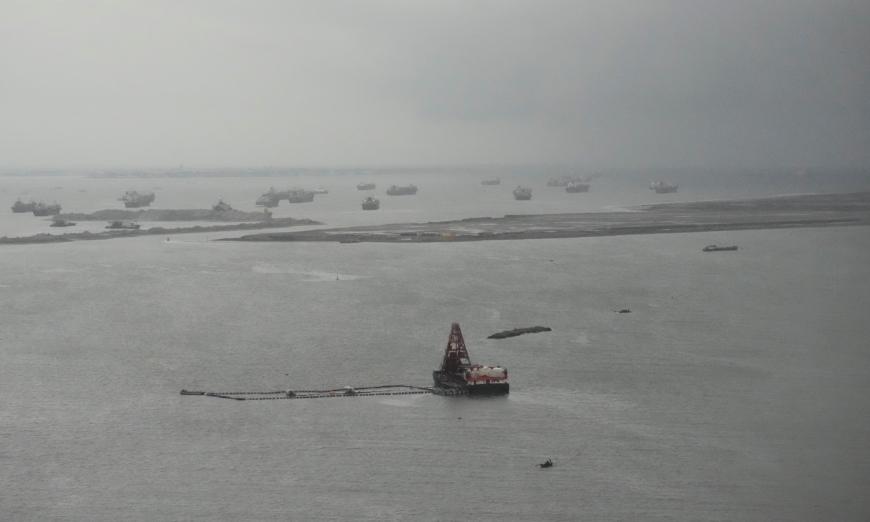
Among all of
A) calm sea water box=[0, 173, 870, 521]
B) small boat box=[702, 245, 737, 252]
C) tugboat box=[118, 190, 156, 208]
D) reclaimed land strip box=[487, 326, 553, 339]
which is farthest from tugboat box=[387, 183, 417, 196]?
reclaimed land strip box=[487, 326, 553, 339]

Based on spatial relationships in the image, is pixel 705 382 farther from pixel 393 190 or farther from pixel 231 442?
pixel 393 190

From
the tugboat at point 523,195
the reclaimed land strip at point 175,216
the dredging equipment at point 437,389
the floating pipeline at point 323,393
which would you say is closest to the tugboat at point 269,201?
the reclaimed land strip at point 175,216

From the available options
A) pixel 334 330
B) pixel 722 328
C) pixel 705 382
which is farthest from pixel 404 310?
pixel 705 382

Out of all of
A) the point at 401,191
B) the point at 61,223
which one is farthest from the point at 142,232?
the point at 401,191

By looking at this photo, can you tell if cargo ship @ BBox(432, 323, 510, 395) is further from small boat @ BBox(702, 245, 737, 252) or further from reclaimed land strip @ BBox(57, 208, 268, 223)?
reclaimed land strip @ BBox(57, 208, 268, 223)

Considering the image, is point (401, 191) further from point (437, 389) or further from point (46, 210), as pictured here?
point (437, 389)

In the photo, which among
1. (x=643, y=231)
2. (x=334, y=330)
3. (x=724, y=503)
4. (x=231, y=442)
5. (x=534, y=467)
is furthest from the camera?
(x=643, y=231)
